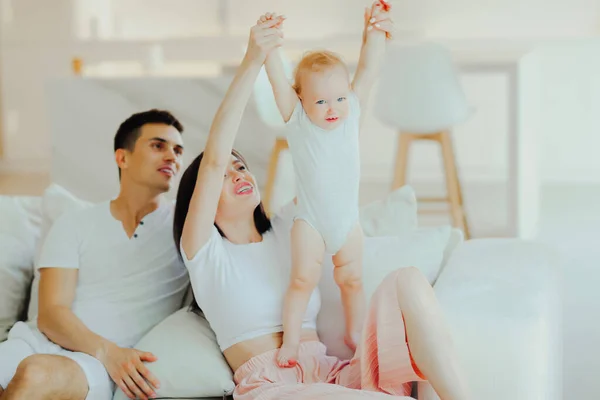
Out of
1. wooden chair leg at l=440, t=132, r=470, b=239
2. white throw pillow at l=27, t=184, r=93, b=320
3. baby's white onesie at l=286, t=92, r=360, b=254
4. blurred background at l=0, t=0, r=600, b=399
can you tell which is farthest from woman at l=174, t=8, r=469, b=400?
wooden chair leg at l=440, t=132, r=470, b=239

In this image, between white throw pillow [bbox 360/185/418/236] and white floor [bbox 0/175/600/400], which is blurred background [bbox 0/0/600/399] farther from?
white throw pillow [bbox 360/185/418/236]

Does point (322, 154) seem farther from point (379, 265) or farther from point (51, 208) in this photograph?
point (51, 208)

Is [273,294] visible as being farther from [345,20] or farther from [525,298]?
[345,20]

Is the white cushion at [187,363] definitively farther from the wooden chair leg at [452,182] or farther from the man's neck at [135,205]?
the wooden chair leg at [452,182]

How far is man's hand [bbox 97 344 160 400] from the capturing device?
5.47ft

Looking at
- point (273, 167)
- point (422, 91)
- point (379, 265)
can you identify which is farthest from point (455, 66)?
point (379, 265)

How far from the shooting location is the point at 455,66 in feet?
12.4

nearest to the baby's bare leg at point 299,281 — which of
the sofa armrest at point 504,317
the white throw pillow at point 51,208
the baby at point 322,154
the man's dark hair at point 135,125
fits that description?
the baby at point 322,154

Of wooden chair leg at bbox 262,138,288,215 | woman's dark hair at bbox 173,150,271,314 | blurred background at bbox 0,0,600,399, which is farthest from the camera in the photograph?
blurred background at bbox 0,0,600,399

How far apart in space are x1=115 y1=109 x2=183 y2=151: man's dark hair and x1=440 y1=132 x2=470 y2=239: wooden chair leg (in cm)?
199

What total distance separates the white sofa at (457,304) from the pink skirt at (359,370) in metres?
0.06

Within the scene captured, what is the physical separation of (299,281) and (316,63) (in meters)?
0.39

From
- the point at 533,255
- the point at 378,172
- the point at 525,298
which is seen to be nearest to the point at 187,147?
the point at 533,255

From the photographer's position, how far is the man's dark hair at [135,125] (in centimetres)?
197
